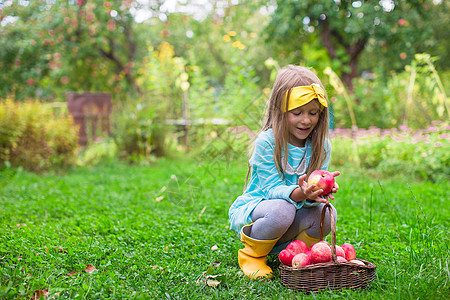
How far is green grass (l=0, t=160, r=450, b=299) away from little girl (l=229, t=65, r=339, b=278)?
207mm

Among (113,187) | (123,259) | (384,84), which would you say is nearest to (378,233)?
(123,259)

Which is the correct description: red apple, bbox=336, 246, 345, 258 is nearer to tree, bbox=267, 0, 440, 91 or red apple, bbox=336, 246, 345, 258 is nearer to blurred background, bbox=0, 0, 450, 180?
blurred background, bbox=0, 0, 450, 180

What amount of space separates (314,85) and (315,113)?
187mm

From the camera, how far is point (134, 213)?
3736 mm

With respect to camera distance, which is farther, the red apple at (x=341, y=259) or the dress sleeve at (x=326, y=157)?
the dress sleeve at (x=326, y=157)

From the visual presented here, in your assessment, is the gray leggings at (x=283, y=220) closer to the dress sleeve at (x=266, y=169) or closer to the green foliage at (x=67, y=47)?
the dress sleeve at (x=266, y=169)

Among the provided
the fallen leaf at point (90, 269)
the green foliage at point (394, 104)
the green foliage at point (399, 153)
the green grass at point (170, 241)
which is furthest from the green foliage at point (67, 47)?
the fallen leaf at point (90, 269)

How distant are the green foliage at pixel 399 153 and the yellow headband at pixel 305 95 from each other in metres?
3.46

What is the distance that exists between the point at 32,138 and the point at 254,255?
5174mm

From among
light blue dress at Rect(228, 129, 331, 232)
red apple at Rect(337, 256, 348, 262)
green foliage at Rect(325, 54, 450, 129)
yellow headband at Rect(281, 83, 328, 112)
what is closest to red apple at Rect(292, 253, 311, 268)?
red apple at Rect(337, 256, 348, 262)

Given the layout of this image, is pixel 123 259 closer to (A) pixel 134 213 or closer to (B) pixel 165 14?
(A) pixel 134 213

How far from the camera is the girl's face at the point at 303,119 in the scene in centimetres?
239

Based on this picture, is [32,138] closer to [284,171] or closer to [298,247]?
[284,171]

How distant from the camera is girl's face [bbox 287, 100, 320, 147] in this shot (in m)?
2.39
